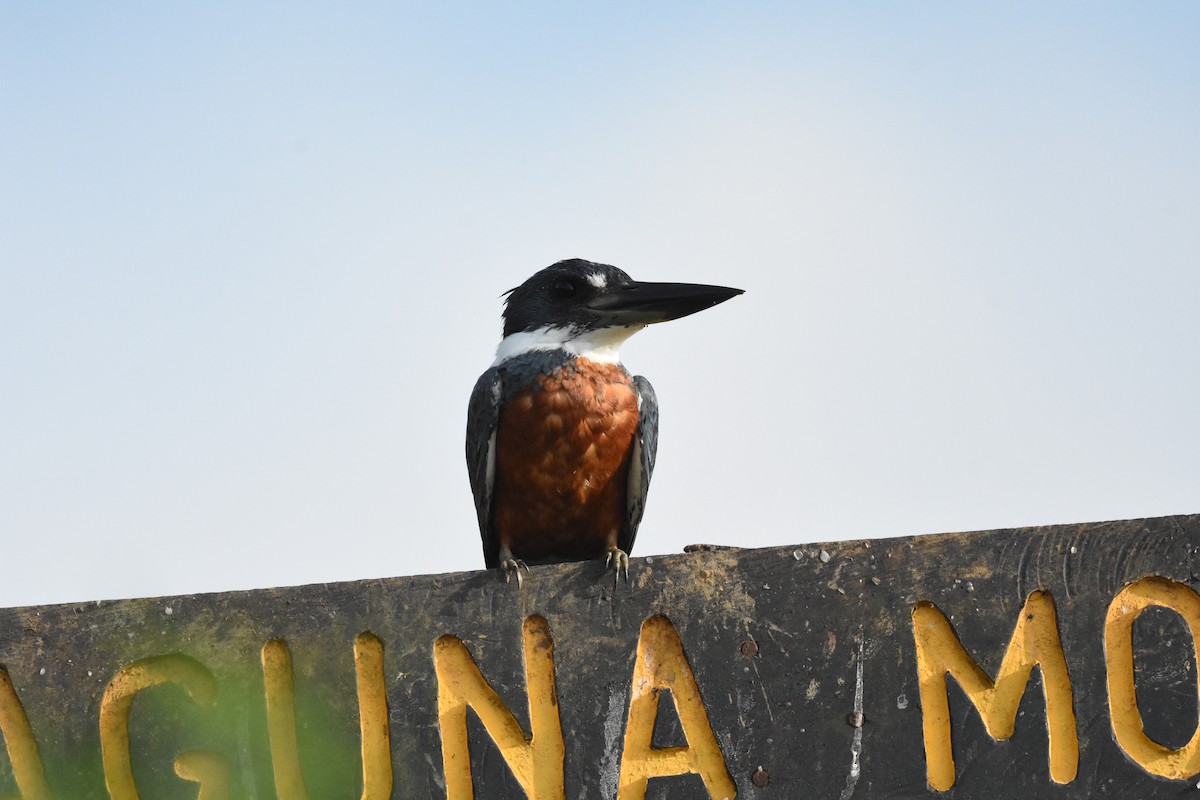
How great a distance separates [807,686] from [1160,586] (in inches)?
29.4

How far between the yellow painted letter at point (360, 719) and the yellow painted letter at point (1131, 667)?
1.46 meters

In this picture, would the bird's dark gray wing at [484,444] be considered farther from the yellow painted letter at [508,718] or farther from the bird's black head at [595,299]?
the yellow painted letter at [508,718]

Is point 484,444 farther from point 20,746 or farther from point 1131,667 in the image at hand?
point 1131,667

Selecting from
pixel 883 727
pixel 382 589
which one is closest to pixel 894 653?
pixel 883 727

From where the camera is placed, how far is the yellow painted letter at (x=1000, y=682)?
7.84ft

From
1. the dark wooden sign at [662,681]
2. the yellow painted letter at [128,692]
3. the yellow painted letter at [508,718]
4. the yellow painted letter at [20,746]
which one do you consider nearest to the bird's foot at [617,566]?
the dark wooden sign at [662,681]

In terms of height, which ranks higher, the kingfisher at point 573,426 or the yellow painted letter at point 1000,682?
the kingfisher at point 573,426

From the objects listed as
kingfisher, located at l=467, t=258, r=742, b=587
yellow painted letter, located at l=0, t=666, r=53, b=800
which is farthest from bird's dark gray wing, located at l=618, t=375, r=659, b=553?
yellow painted letter, located at l=0, t=666, r=53, b=800

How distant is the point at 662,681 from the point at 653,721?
8cm

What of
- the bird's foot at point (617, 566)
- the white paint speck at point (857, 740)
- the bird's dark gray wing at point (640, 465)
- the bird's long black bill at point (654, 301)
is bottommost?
the white paint speck at point (857, 740)

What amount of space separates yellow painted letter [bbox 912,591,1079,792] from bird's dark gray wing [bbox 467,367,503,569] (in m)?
1.57

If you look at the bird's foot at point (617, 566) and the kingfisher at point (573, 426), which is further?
the kingfisher at point (573, 426)

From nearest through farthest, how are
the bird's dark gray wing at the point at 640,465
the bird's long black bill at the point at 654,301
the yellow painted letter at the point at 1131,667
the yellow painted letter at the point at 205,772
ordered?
the yellow painted letter at the point at 1131,667
the yellow painted letter at the point at 205,772
the bird's long black bill at the point at 654,301
the bird's dark gray wing at the point at 640,465

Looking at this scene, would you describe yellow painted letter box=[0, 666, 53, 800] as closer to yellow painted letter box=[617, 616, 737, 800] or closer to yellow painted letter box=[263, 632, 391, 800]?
yellow painted letter box=[263, 632, 391, 800]
